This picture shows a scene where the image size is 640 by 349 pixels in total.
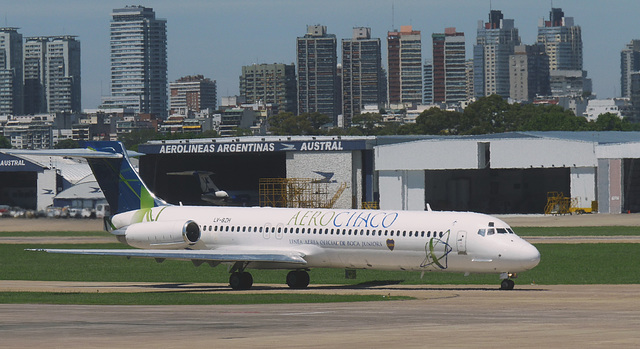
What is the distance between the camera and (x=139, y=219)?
48.9 metres

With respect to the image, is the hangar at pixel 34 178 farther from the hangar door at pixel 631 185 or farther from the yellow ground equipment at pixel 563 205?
the hangar door at pixel 631 185

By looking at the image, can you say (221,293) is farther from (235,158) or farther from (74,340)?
(235,158)

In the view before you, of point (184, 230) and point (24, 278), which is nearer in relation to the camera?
point (184, 230)

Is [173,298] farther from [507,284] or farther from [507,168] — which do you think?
[507,168]

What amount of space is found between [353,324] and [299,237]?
1476 centimetres

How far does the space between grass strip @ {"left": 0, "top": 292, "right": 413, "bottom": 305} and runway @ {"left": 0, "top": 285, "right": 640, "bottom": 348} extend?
169cm

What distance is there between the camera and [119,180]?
50344 millimetres

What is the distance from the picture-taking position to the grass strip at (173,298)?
3881cm

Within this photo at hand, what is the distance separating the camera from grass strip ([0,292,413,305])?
38.8 metres

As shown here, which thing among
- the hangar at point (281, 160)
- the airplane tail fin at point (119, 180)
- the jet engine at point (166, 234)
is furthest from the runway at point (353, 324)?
the hangar at point (281, 160)

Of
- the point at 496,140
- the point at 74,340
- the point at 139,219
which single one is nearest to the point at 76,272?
the point at 139,219

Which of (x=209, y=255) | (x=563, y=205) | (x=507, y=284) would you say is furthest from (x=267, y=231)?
(x=563, y=205)

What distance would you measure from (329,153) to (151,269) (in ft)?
197

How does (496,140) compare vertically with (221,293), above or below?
above
